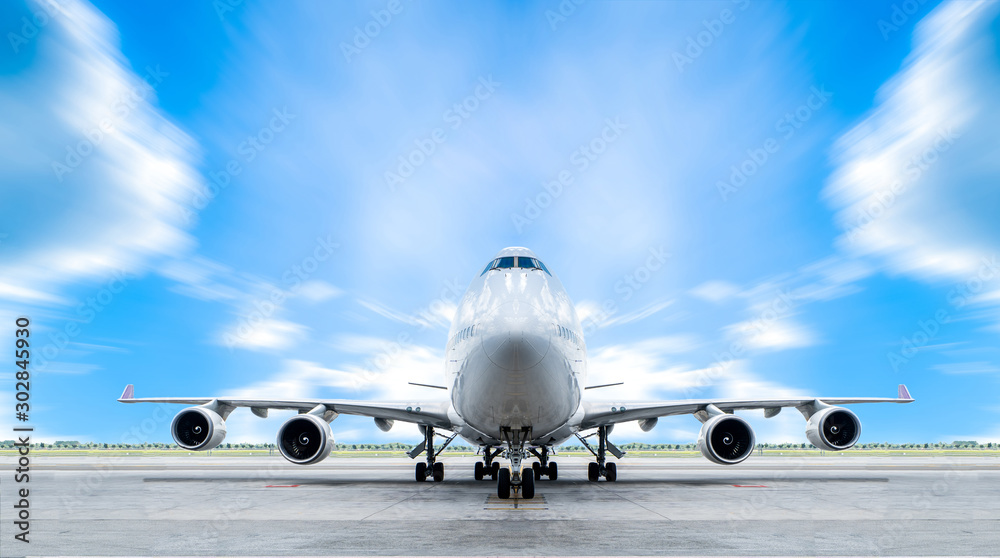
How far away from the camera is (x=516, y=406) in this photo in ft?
38.1

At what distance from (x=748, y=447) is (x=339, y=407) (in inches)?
463

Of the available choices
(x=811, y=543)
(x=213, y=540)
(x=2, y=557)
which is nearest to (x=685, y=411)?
(x=811, y=543)

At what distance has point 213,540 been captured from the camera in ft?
25.2

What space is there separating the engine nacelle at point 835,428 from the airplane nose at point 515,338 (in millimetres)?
11892

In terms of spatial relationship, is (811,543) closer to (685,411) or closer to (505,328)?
(505,328)

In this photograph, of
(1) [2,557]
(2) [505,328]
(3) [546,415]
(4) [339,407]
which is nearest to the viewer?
(1) [2,557]

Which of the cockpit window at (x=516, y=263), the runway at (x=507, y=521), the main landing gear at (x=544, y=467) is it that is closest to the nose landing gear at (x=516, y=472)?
the runway at (x=507, y=521)

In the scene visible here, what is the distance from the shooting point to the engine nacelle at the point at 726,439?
53.8ft

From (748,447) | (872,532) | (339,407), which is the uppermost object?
(339,407)

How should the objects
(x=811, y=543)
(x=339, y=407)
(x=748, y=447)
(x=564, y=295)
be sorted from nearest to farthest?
(x=811, y=543) → (x=564, y=295) → (x=748, y=447) → (x=339, y=407)

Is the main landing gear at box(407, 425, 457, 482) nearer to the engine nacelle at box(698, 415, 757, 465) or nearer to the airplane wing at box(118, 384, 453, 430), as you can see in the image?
the airplane wing at box(118, 384, 453, 430)

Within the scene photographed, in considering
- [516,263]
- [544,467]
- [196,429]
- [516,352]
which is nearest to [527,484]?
[516,352]

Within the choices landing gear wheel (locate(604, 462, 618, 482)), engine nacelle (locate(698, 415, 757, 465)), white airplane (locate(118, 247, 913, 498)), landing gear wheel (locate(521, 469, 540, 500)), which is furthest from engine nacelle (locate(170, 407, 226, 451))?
engine nacelle (locate(698, 415, 757, 465))

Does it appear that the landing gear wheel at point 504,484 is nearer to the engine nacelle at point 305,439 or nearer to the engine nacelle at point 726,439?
the engine nacelle at point 305,439
